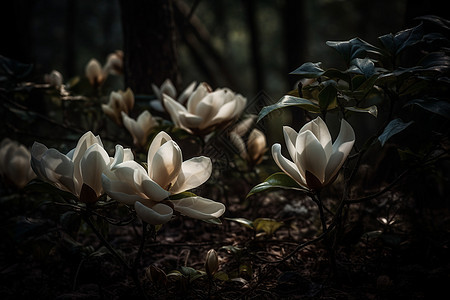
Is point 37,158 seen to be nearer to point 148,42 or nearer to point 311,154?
point 311,154

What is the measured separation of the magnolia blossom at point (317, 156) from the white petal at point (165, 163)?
273 millimetres

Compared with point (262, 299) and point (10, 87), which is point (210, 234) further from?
point (10, 87)

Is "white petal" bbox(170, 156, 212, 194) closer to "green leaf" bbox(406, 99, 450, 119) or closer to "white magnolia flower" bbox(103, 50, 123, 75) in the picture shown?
"green leaf" bbox(406, 99, 450, 119)

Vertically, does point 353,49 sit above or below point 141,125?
above

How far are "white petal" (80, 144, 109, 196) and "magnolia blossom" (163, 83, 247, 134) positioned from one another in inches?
23.8

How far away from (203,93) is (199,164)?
65 centimetres

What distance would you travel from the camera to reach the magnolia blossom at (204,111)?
1.61 metres

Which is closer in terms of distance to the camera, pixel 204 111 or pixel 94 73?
pixel 204 111

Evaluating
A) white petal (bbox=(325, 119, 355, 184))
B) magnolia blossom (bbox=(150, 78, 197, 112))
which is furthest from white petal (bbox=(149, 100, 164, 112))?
white petal (bbox=(325, 119, 355, 184))

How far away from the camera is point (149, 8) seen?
2438 mm

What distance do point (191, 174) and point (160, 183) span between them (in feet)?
0.28

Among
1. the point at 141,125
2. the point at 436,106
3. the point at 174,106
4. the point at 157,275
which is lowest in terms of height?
the point at 157,275

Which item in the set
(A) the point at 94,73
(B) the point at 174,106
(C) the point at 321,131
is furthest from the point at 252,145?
(A) the point at 94,73

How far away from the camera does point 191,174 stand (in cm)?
108
